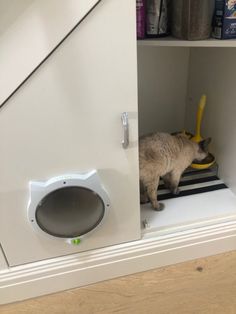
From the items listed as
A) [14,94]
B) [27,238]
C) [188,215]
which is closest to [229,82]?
[188,215]

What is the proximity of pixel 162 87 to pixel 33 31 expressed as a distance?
2.73ft

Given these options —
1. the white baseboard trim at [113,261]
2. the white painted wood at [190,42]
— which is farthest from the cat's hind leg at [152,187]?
the white painted wood at [190,42]

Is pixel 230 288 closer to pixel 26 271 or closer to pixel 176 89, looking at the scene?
pixel 26 271

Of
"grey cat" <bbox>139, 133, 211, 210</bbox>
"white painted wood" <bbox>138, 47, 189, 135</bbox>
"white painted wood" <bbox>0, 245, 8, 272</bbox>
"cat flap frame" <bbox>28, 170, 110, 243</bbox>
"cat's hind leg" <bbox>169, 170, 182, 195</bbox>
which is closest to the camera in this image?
"cat flap frame" <bbox>28, 170, 110, 243</bbox>

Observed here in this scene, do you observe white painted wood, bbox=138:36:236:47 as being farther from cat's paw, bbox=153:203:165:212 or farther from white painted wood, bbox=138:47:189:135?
cat's paw, bbox=153:203:165:212

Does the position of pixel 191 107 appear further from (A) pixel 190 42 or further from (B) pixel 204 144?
(A) pixel 190 42

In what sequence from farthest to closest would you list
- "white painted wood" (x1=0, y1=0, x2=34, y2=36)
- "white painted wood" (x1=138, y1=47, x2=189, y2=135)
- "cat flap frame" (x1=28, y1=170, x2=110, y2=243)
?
1. "white painted wood" (x1=138, y1=47, x2=189, y2=135)
2. "cat flap frame" (x1=28, y1=170, x2=110, y2=243)
3. "white painted wood" (x1=0, y1=0, x2=34, y2=36)

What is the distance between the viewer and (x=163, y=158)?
108cm

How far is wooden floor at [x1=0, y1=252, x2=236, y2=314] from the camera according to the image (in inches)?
38.0

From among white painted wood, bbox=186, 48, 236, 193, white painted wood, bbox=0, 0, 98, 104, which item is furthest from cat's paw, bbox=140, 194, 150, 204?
white painted wood, bbox=0, 0, 98, 104

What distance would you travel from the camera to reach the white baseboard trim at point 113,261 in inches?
38.4

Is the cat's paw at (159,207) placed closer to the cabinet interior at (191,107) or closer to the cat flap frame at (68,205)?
the cabinet interior at (191,107)

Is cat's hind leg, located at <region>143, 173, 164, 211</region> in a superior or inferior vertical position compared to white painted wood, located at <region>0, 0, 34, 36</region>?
inferior

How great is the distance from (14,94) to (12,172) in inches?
8.1
